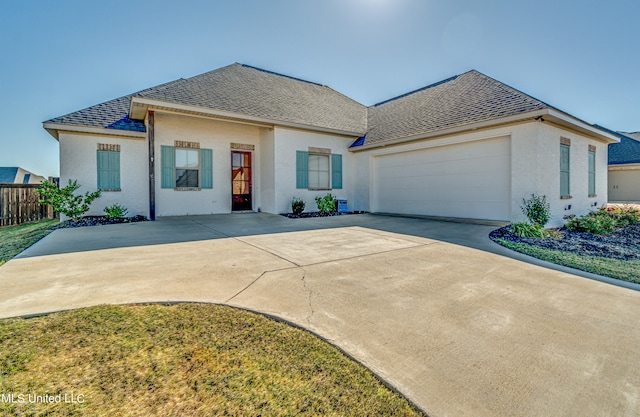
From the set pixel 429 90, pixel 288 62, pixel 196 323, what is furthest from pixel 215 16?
pixel 196 323

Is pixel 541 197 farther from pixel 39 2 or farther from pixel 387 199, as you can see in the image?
pixel 39 2

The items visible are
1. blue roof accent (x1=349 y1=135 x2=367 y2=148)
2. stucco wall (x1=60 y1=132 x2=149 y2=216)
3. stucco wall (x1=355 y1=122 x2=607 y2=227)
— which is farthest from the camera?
blue roof accent (x1=349 y1=135 x2=367 y2=148)

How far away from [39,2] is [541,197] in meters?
14.6

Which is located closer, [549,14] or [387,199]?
[549,14]

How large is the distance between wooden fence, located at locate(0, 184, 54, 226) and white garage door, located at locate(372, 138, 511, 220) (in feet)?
43.7

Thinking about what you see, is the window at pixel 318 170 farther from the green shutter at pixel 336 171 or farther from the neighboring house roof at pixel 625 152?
the neighboring house roof at pixel 625 152

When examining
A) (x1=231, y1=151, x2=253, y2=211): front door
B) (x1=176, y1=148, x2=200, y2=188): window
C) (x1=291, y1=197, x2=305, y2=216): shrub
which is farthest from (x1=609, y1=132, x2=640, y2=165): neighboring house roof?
(x1=176, y1=148, x2=200, y2=188): window

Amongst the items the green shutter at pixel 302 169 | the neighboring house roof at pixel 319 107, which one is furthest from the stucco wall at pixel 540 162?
the green shutter at pixel 302 169

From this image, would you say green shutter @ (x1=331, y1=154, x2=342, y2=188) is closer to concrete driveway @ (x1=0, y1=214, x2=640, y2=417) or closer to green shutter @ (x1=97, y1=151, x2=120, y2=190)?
concrete driveway @ (x1=0, y1=214, x2=640, y2=417)

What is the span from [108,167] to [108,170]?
0.10 m

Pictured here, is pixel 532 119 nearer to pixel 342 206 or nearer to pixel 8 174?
pixel 342 206

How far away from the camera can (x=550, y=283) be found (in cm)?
384

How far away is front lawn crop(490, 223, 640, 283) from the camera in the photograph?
4.55 m

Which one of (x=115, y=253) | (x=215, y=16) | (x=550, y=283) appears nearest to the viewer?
(x=550, y=283)
